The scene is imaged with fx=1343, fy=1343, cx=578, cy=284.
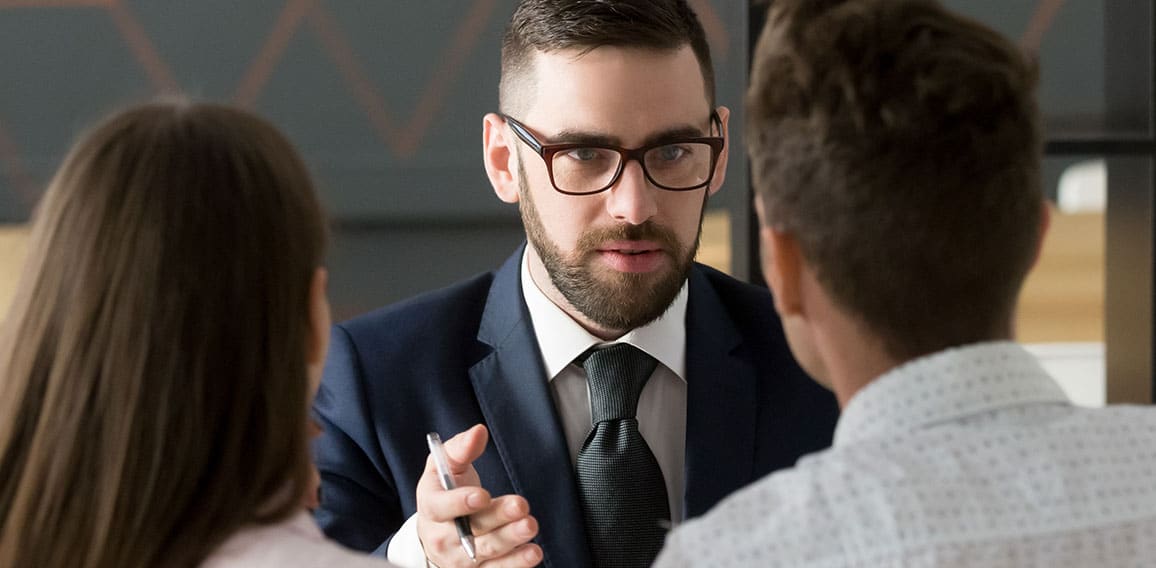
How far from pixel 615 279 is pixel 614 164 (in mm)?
136

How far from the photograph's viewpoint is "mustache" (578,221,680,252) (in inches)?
62.5

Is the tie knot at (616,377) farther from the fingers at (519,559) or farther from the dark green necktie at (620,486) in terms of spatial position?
the fingers at (519,559)

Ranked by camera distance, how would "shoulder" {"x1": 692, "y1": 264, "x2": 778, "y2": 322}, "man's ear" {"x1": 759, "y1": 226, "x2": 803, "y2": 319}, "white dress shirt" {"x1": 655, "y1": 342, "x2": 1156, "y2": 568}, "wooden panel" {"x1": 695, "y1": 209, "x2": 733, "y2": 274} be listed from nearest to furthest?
"white dress shirt" {"x1": 655, "y1": 342, "x2": 1156, "y2": 568}
"man's ear" {"x1": 759, "y1": 226, "x2": 803, "y2": 319}
"shoulder" {"x1": 692, "y1": 264, "x2": 778, "y2": 322}
"wooden panel" {"x1": 695, "y1": 209, "x2": 733, "y2": 274}

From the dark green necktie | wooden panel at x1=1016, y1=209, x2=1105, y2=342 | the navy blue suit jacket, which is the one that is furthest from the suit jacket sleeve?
wooden panel at x1=1016, y1=209, x2=1105, y2=342

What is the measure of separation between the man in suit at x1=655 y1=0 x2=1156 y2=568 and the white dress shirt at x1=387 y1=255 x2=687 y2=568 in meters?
0.65

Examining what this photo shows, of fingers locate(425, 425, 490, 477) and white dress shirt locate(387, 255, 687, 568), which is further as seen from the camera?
white dress shirt locate(387, 255, 687, 568)

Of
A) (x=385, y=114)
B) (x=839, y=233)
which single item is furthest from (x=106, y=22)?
(x=839, y=233)

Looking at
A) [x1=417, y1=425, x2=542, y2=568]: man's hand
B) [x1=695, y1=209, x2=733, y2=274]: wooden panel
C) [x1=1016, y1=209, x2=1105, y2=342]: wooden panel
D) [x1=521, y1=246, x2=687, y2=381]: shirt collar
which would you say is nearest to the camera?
[x1=417, y1=425, x2=542, y2=568]: man's hand

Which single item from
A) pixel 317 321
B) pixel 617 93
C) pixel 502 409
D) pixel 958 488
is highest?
pixel 617 93

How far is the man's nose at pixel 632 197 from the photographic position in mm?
1558

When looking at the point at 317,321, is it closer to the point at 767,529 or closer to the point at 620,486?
the point at 767,529

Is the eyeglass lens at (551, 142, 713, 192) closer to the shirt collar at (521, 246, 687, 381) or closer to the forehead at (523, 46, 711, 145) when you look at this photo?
the forehead at (523, 46, 711, 145)

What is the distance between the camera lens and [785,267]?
37.9 inches

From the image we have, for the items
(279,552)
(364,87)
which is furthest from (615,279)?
(364,87)
